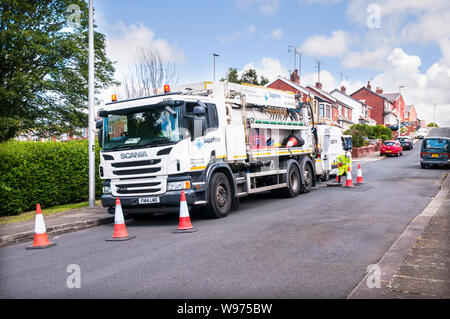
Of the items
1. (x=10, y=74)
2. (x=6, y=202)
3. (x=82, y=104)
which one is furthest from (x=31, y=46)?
(x=6, y=202)

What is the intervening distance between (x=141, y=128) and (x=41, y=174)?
4.16 meters

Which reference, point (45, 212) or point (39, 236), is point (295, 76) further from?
point (39, 236)

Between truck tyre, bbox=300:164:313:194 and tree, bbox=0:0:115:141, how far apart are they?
15493mm

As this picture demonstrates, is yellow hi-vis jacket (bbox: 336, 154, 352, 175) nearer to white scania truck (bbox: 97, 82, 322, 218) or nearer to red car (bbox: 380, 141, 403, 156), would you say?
white scania truck (bbox: 97, 82, 322, 218)

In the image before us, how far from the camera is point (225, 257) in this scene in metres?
5.81

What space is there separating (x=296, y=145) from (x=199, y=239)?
734cm

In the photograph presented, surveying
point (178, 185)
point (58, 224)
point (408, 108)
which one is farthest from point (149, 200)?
point (408, 108)

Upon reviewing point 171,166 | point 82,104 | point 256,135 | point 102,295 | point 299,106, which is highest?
point 82,104

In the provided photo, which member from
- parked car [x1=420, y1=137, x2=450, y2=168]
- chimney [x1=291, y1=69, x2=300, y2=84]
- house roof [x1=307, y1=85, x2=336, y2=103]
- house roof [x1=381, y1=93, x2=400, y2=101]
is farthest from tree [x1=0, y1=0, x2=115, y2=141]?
house roof [x1=381, y1=93, x2=400, y2=101]

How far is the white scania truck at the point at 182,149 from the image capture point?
8.72 metres

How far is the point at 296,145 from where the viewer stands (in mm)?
13711

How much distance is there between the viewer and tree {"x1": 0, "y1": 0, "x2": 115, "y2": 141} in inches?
903

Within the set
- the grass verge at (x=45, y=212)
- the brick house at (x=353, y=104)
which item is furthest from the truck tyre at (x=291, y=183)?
the brick house at (x=353, y=104)
